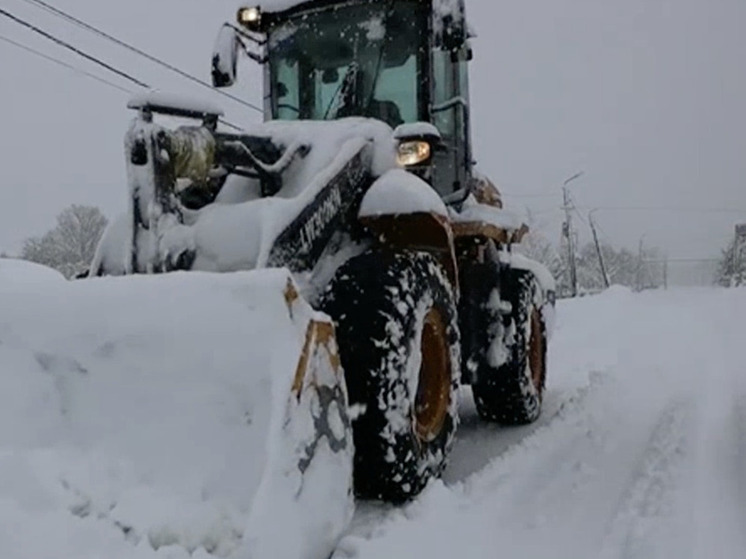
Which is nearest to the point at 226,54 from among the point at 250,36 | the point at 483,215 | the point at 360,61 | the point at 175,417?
the point at 250,36

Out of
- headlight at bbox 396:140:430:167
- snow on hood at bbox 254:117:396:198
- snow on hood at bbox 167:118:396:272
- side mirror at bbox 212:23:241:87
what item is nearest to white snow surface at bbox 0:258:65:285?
snow on hood at bbox 167:118:396:272

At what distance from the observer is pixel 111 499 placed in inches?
88.8

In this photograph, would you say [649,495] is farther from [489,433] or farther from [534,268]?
[534,268]

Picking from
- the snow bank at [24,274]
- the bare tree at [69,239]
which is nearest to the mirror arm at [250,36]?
the snow bank at [24,274]

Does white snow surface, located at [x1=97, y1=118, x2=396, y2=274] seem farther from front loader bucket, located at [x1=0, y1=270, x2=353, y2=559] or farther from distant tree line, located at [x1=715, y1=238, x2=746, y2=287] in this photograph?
distant tree line, located at [x1=715, y1=238, x2=746, y2=287]

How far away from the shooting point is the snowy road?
3.01 metres

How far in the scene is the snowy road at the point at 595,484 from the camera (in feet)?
9.88

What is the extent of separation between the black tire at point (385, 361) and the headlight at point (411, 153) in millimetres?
697

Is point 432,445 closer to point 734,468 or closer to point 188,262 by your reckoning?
point 188,262

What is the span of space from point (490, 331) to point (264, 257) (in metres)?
2.41

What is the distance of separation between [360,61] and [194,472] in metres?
3.05

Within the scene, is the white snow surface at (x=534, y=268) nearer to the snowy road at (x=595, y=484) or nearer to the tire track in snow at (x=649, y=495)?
the snowy road at (x=595, y=484)

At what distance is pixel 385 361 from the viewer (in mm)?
3258

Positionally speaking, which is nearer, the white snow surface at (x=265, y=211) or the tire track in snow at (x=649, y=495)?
the tire track in snow at (x=649, y=495)
